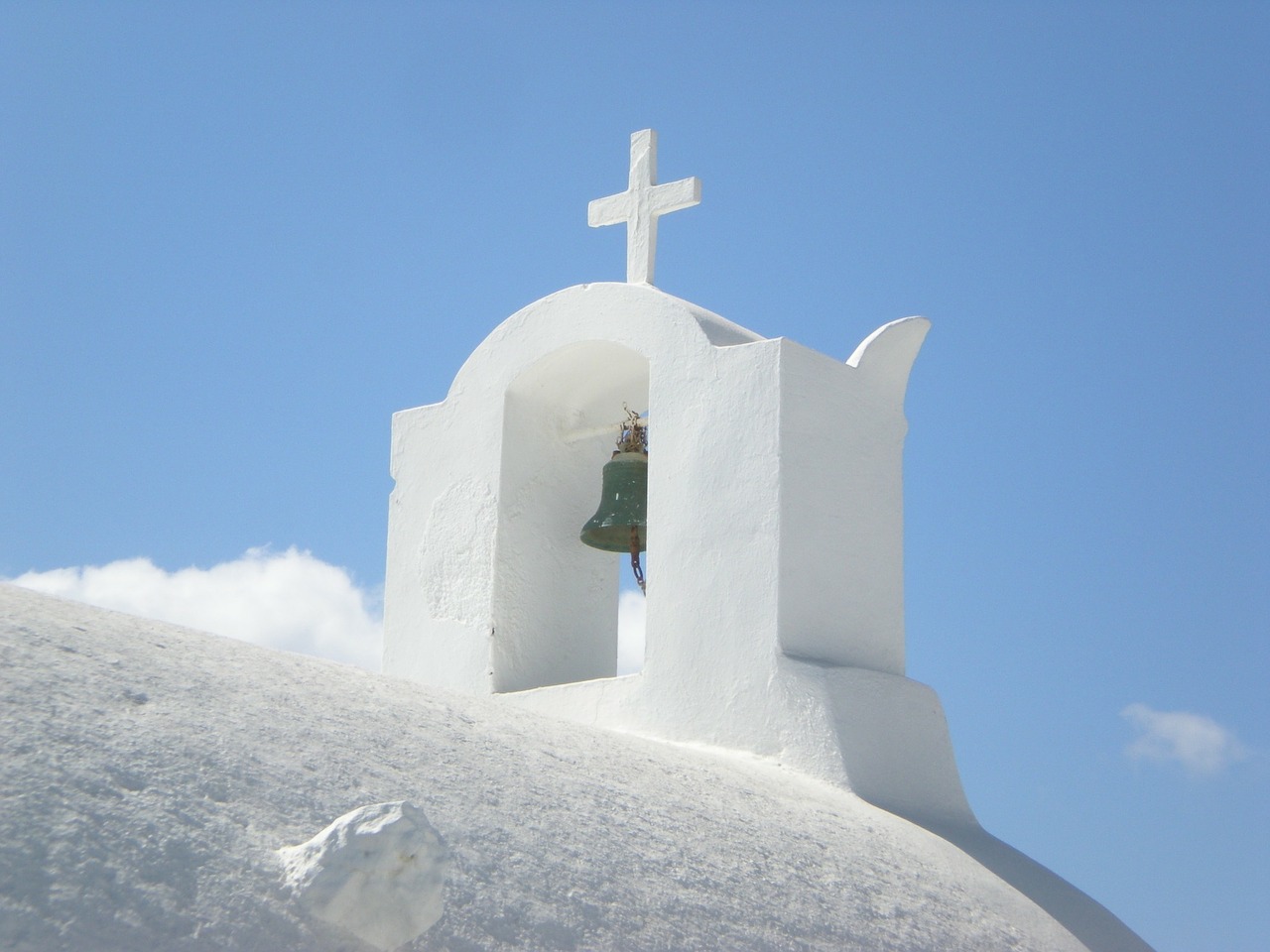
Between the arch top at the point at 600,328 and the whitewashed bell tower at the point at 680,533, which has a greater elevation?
the arch top at the point at 600,328

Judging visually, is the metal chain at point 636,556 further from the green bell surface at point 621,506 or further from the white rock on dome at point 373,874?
the white rock on dome at point 373,874

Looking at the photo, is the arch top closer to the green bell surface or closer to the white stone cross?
the white stone cross

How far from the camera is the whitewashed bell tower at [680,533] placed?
5.59 meters

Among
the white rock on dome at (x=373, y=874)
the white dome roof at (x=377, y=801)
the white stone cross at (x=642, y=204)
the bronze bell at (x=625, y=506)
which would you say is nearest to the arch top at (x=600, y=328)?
the white stone cross at (x=642, y=204)

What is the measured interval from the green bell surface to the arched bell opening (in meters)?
0.23

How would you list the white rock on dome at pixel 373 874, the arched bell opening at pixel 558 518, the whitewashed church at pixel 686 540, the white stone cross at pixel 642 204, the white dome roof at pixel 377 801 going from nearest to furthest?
the white dome roof at pixel 377 801
the white rock on dome at pixel 373 874
the whitewashed church at pixel 686 540
the arched bell opening at pixel 558 518
the white stone cross at pixel 642 204

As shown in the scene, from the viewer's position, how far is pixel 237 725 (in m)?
A: 3.38

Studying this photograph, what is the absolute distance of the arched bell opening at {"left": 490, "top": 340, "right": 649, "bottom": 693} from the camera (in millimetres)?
6527

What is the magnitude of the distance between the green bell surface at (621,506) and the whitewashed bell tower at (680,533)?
243mm

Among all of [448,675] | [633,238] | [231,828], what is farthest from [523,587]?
[231,828]

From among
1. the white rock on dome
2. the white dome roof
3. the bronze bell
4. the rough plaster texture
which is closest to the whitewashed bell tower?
the rough plaster texture

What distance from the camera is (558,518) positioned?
683 cm

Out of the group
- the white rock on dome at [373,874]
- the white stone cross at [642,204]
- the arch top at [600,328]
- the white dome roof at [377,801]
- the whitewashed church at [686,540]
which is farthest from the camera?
the white stone cross at [642,204]

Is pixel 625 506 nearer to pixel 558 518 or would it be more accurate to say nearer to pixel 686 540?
pixel 558 518
